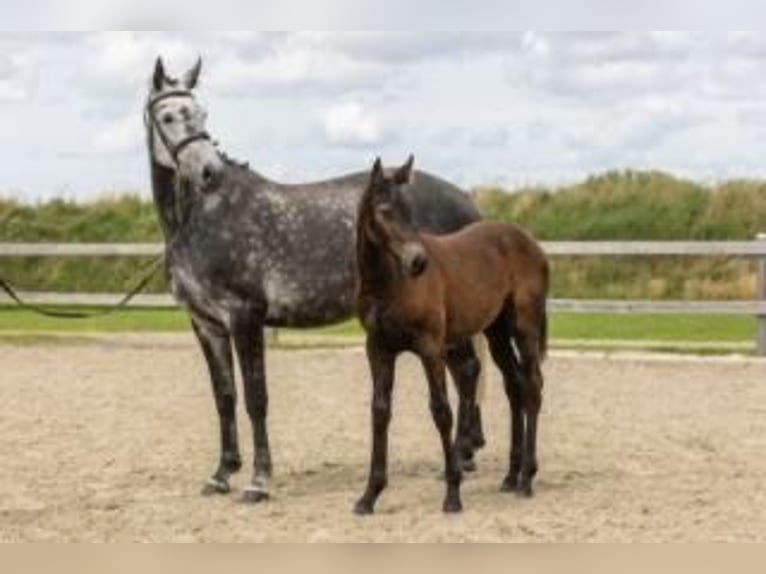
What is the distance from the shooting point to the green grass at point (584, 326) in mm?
16125

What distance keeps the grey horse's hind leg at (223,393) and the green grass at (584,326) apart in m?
8.29

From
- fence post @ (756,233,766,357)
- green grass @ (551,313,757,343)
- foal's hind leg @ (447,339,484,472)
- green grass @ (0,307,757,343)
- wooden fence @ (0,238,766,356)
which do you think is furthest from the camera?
green grass @ (0,307,757,343)

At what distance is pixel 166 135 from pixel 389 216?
140 cm

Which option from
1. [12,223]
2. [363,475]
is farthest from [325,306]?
[12,223]

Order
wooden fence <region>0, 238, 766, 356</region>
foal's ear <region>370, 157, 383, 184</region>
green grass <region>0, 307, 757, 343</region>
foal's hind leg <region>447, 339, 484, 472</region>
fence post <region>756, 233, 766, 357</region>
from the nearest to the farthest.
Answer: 1. foal's ear <region>370, 157, 383, 184</region>
2. foal's hind leg <region>447, 339, 484, 472</region>
3. fence post <region>756, 233, 766, 357</region>
4. wooden fence <region>0, 238, 766, 356</region>
5. green grass <region>0, 307, 757, 343</region>

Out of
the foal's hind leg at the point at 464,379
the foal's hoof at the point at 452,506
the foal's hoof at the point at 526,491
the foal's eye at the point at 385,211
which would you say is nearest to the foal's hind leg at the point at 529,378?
the foal's hoof at the point at 526,491

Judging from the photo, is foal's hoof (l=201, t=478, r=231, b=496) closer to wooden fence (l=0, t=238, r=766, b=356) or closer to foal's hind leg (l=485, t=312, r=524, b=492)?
foal's hind leg (l=485, t=312, r=524, b=492)

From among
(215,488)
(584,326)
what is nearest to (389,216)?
(215,488)

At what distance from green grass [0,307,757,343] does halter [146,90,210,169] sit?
8850 millimetres

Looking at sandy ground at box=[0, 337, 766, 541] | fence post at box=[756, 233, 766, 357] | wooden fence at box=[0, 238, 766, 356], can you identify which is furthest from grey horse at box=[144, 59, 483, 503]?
fence post at box=[756, 233, 766, 357]

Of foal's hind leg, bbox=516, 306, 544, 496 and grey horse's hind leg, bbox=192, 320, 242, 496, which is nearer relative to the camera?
foal's hind leg, bbox=516, 306, 544, 496

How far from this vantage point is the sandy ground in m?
6.52

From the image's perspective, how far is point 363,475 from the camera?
7.90m

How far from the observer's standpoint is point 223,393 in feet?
24.4
